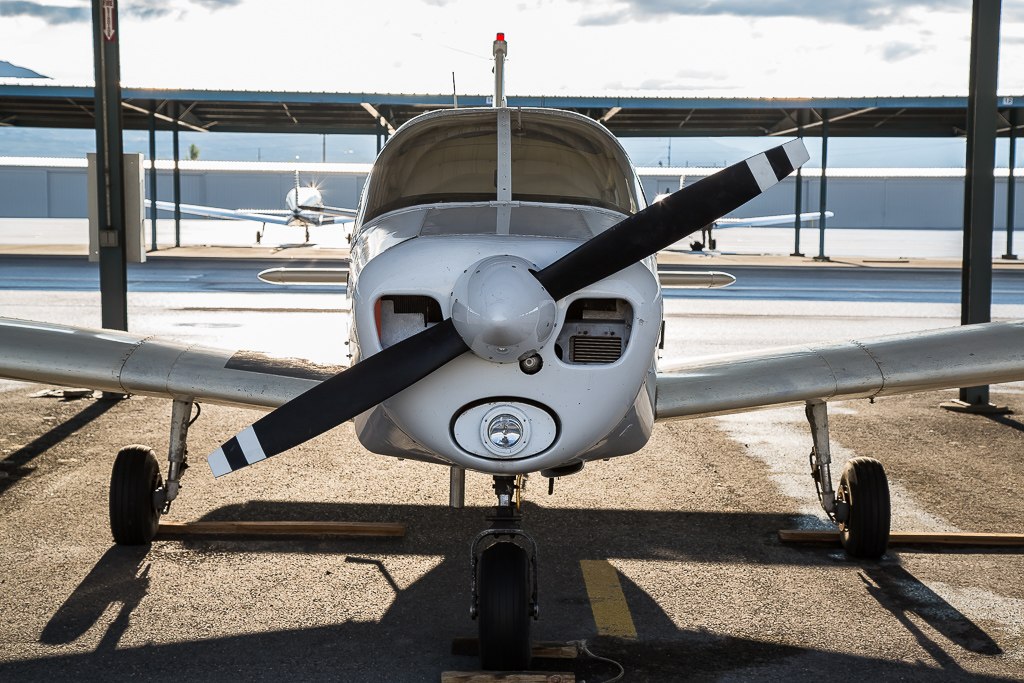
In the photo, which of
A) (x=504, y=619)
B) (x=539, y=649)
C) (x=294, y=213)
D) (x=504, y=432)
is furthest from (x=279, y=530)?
(x=294, y=213)

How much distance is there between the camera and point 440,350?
136 inches

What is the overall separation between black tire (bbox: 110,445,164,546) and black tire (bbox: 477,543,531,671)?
2320 millimetres

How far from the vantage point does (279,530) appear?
5668 mm

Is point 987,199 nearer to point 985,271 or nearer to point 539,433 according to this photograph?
point 985,271

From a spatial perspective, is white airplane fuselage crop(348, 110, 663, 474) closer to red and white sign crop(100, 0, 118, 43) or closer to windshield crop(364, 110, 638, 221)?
windshield crop(364, 110, 638, 221)

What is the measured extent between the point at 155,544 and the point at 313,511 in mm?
954

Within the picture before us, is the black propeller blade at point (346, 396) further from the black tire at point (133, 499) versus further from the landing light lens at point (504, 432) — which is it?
the black tire at point (133, 499)

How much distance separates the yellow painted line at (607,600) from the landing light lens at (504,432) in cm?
126

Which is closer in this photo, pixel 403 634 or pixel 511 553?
pixel 511 553

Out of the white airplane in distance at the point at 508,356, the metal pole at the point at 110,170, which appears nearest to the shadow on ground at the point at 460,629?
the white airplane in distance at the point at 508,356

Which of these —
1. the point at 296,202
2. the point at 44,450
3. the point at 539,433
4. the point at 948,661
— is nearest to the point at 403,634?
the point at 539,433

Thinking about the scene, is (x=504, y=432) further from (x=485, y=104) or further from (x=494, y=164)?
(x=485, y=104)

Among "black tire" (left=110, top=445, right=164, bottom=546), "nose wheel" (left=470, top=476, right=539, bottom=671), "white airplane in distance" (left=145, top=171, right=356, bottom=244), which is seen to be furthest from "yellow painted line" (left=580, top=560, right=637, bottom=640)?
"white airplane in distance" (left=145, top=171, right=356, bottom=244)

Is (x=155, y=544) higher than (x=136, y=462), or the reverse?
(x=136, y=462)
